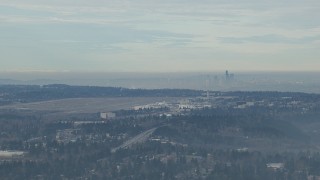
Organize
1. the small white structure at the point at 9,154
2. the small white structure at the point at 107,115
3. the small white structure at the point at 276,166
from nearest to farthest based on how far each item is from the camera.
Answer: the small white structure at the point at 276,166 → the small white structure at the point at 9,154 → the small white structure at the point at 107,115

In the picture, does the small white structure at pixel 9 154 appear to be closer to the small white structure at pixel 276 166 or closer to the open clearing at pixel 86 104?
the small white structure at pixel 276 166

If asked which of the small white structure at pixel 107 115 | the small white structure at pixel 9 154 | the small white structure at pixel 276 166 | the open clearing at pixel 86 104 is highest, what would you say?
the open clearing at pixel 86 104

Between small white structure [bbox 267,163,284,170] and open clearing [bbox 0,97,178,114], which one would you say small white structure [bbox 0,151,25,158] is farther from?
open clearing [bbox 0,97,178,114]

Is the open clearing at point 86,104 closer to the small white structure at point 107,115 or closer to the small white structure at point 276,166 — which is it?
the small white structure at point 107,115

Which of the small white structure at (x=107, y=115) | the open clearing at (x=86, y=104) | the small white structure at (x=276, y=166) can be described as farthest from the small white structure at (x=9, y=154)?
the open clearing at (x=86, y=104)

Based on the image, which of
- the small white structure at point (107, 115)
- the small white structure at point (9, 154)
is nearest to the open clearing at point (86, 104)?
the small white structure at point (107, 115)

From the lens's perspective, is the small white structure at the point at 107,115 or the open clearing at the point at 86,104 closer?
the small white structure at the point at 107,115

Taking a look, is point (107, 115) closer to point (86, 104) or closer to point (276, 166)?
point (86, 104)

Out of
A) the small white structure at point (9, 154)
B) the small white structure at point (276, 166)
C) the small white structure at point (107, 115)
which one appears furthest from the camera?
the small white structure at point (107, 115)

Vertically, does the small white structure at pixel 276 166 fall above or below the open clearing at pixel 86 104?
below
